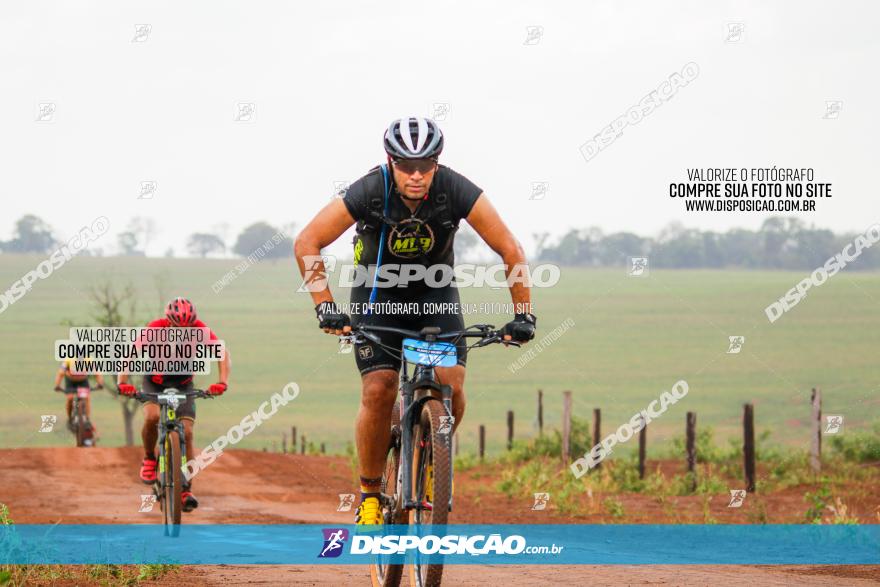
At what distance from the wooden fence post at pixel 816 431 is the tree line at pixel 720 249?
6940 centimetres

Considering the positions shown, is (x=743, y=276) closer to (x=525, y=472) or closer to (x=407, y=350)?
(x=525, y=472)

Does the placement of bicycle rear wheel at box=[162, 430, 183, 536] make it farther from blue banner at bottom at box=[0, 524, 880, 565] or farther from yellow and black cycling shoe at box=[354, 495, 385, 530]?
yellow and black cycling shoe at box=[354, 495, 385, 530]

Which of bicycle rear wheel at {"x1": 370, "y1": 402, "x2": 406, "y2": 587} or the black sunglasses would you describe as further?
bicycle rear wheel at {"x1": 370, "y1": 402, "x2": 406, "y2": 587}

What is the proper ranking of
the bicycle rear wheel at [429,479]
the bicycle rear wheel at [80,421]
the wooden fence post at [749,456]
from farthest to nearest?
the bicycle rear wheel at [80,421] < the wooden fence post at [749,456] < the bicycle rear wheel at [429,479]

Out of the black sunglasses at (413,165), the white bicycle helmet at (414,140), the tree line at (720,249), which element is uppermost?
the tree line at (720,249)

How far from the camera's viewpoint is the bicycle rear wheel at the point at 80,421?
25250 millimetres

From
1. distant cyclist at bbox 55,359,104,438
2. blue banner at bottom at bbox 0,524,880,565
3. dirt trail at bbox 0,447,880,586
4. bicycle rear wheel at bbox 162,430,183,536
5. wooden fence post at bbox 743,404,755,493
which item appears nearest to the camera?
blue banner at bottom at bbox 0,524,880,565

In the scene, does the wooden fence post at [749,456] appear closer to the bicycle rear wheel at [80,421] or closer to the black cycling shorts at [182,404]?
the black cycling shorts at [182,404]

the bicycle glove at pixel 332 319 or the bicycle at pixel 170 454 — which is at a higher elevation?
the bicycle glove at pixel 332 319

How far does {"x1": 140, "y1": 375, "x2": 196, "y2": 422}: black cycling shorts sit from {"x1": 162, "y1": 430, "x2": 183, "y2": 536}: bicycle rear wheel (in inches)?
13.1

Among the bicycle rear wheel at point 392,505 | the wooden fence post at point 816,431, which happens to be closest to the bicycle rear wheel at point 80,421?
the wooden fence post at point 816,431

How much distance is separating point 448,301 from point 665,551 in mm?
5455

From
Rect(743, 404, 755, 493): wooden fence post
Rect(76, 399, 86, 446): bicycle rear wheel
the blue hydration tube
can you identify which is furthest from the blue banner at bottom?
Rect(76, 399, 86, 446): bicycle rear wheel

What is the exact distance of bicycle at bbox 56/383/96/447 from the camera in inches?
988
